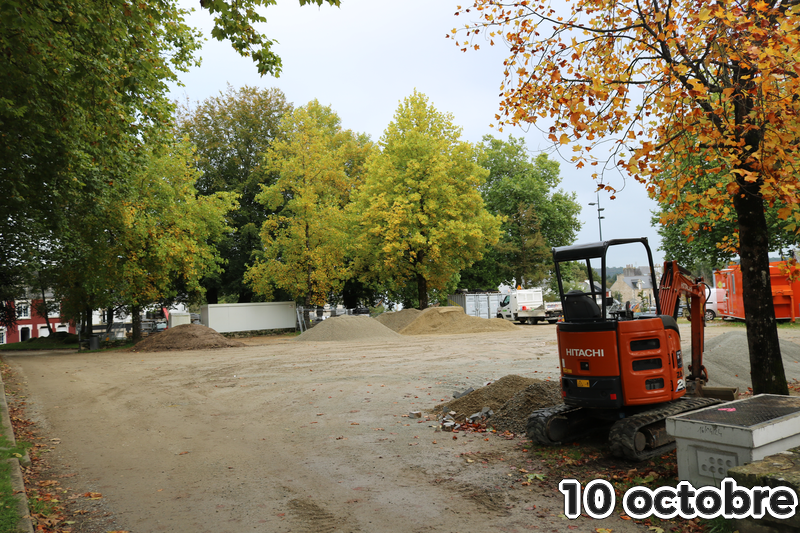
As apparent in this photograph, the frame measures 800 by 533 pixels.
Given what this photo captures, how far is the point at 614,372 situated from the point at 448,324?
25.9 m

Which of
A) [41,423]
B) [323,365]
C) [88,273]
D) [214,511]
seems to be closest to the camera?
[214,511]

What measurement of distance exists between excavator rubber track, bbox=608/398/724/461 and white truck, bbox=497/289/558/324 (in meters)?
33.7

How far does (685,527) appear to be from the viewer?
4844 mm

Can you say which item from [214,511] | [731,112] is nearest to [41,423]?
[214,511]

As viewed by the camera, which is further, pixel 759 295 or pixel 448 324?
→ pixel 448 324

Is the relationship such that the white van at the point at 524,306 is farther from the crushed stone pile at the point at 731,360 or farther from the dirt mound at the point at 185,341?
the crushed stone pile at the point at 731,360

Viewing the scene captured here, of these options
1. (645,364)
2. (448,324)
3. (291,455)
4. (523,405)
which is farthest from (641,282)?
(291,455)

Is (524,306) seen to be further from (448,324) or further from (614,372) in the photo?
(614,372)

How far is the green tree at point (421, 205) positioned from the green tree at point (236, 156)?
10.6m

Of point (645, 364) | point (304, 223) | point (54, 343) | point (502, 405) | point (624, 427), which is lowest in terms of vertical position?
point (54, 343)

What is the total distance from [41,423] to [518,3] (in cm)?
1101

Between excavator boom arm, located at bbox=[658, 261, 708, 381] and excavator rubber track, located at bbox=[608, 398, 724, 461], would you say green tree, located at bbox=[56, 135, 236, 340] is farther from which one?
excavator rubber track, located at bbox=[608, 398, 724, 461]

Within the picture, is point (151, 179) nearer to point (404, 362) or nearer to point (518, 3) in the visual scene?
point (404, 362)

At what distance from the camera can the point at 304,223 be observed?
35.1 metres
